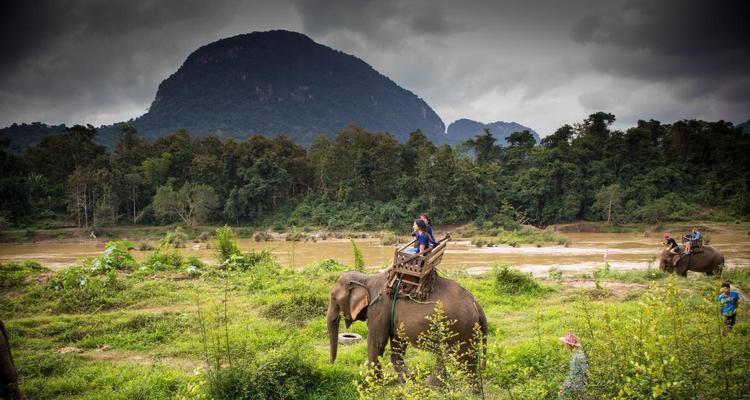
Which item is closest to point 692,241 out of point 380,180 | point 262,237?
point 262,237

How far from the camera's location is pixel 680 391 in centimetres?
294

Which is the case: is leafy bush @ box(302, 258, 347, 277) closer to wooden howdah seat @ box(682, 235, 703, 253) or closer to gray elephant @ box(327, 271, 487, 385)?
gray elephant @ box(327, 271, 487, 385)

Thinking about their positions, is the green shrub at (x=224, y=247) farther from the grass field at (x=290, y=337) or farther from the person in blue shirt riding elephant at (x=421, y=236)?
the person in blue shirt riding elephant at (x=421, y=236)

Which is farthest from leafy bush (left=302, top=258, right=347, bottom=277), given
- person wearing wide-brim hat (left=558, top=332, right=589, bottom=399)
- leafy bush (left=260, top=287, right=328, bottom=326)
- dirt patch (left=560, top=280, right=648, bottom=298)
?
person wearing wide-brim hat (left=558, top=332, right=589, bottom=399)

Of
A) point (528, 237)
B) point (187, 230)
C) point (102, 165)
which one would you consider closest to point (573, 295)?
point (528, 237)

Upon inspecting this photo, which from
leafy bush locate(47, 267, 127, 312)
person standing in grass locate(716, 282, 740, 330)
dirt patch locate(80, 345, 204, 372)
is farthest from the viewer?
leafy bush locate(47, 267, 127, 312)

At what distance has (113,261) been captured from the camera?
46.2 ft

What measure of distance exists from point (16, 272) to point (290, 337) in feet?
35.2

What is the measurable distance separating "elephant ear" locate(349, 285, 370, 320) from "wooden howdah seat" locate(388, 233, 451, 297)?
0.53m

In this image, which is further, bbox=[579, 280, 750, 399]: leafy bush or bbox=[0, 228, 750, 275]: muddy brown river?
bbox=[0, 228, 750, 275]: muddy brown river

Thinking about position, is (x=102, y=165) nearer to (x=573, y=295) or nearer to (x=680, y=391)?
(x=573, y=295)

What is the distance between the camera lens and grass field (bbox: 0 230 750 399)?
3.30 meters

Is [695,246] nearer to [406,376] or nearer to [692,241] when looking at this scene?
[692,241]

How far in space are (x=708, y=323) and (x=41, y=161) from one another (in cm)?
6741
